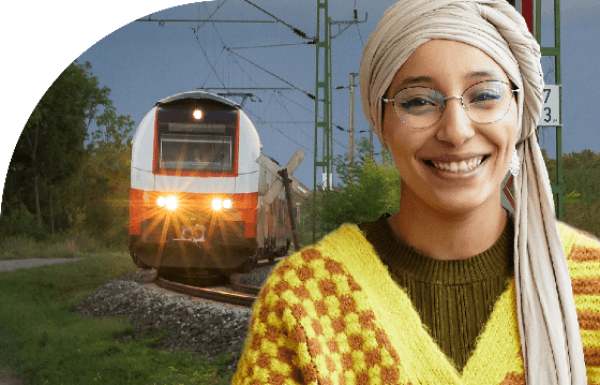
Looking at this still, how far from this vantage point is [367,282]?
1119mm

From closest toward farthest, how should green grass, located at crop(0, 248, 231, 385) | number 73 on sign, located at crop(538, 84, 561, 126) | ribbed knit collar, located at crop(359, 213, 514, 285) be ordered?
ribbed knit collar, located at crop(359, 213, 514, 285)
number 73 on sign, located at crop(538, 84, 561, 126)
green grass, located at crop(0, 248, 231, 385)

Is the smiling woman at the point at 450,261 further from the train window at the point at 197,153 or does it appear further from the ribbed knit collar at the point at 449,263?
the train window at the point at 197,153

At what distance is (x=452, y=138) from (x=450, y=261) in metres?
0.29

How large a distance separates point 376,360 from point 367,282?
0.17m

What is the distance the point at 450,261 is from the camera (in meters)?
1.12

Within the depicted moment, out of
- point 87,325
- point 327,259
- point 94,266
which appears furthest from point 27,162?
point 327,259

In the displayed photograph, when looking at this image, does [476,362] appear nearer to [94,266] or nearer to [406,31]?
[406,31]

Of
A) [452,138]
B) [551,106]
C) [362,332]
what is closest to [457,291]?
[362,332]

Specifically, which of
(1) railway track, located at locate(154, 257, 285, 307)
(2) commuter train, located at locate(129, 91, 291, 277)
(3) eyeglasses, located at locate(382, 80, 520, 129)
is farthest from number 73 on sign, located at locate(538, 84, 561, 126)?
(2) commuter train, located at locate(129, 91, 291, 277)

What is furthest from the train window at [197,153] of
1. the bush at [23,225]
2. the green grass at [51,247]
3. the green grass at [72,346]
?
the bush at [23,225]

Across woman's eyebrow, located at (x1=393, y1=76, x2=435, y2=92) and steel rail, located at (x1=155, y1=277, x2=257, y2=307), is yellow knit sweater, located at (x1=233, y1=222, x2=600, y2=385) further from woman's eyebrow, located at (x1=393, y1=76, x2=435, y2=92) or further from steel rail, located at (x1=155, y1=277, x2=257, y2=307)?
steel rail, located at (x1=155, y1=277, x2=257, y2=307)

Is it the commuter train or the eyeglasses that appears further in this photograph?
the commuter train

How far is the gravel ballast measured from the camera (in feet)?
19.7

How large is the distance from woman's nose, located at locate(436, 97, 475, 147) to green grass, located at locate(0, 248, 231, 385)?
453 cm
